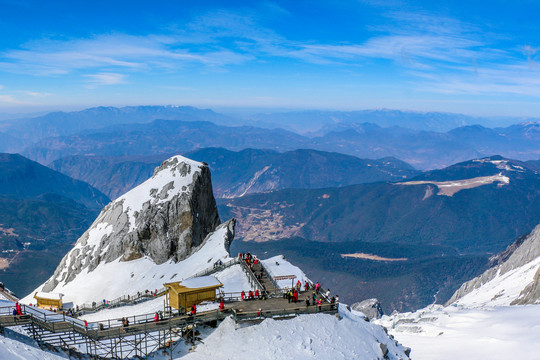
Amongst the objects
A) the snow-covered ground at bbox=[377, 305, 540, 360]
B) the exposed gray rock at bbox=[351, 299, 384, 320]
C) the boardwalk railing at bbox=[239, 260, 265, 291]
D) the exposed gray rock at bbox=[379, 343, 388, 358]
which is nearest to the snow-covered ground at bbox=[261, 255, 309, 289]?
the boardwalk railing at bbox=[239, 260, 265, 291]

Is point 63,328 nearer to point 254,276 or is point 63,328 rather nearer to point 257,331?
point 257,331

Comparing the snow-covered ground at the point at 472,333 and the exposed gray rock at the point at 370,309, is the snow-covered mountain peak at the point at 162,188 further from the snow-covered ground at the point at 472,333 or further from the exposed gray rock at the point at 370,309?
the exposed gray rock at the point at 370,309

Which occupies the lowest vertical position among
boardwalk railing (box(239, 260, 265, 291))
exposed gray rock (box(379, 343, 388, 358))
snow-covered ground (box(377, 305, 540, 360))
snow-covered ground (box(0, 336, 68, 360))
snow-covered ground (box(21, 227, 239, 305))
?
snow-covered ground (box(377, 305, 540, 360))

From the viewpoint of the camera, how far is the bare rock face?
3546 inches

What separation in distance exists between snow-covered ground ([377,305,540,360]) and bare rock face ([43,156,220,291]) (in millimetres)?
52784

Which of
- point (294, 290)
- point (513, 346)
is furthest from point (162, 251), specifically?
point (513, 346)

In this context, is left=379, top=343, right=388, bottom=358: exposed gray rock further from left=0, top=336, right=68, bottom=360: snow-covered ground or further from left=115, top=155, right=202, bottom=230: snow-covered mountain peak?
left=115, top=155, right=202, bottom=230: snow-covered mountain peak

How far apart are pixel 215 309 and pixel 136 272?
51.6 meters

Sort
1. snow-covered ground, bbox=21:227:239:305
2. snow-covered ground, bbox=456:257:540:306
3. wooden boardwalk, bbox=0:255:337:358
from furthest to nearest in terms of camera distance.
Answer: snow-covered ground, bbox=456:257:540:306
snow-covered ground, bbox=21:227:239:305
wooden boardwalk, bbox=0:255:337:358

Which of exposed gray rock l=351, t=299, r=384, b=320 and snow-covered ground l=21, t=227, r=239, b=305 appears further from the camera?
exposed gray rock l=351, t=299, r=384, b=320

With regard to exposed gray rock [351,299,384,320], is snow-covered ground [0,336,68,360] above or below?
above

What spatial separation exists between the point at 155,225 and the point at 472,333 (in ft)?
235

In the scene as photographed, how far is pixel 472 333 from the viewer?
81.6 metres

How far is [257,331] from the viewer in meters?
37.5
